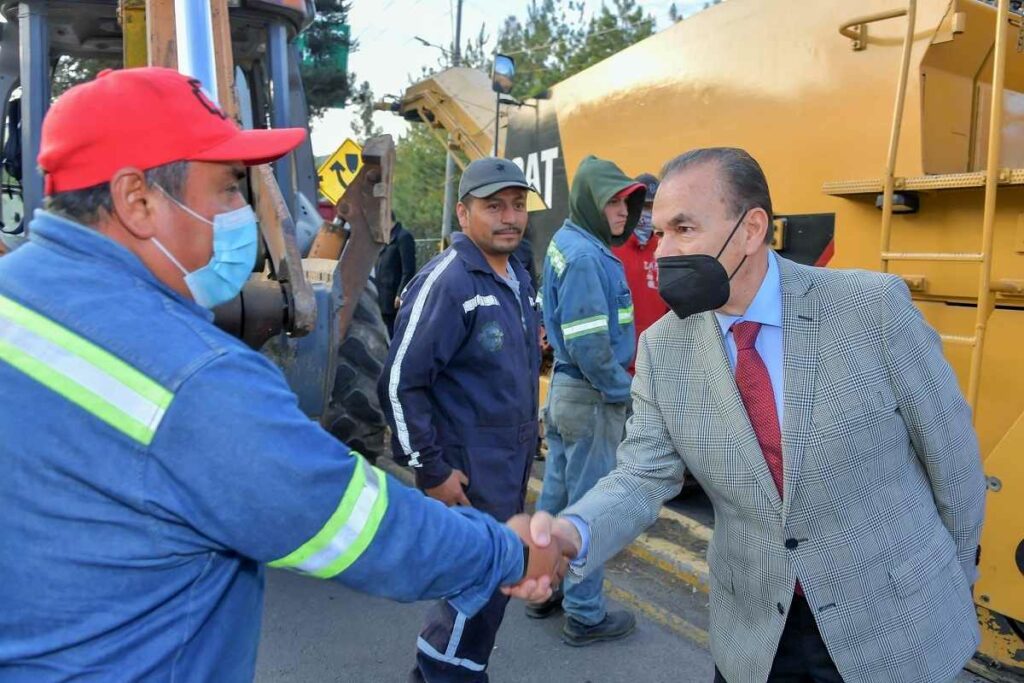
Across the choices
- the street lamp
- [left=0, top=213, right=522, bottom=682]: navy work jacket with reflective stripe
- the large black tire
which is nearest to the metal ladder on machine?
[left=0, top=213, right=522, bottom=682]: navy work jacket with reflective stripe

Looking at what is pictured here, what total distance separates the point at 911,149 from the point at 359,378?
2995 mm

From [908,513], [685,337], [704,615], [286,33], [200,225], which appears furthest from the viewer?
[286,33]

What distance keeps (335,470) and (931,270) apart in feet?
8.63

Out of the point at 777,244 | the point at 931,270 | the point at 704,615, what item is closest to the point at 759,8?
the point at 777,244

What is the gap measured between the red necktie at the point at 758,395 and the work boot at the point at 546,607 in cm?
219

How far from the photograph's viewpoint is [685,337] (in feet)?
6.78

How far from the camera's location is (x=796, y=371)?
1849mm

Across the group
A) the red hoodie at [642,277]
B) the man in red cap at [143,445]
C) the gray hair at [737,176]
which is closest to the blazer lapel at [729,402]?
the gray hair at [737,176]

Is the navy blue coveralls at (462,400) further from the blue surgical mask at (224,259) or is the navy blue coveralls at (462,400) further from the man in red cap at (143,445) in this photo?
the man in red cap at (143,445)

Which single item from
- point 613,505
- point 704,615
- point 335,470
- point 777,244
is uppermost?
point 777,244

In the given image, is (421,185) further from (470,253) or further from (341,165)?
(470,253)

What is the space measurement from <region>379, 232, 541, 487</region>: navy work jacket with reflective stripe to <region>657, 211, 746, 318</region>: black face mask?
42.8 inches

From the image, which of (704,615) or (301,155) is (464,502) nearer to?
(704,615)

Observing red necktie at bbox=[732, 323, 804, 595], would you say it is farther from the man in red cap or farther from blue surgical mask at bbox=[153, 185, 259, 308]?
blue surgical mask at bbox=[153, 185, 259, 308]
